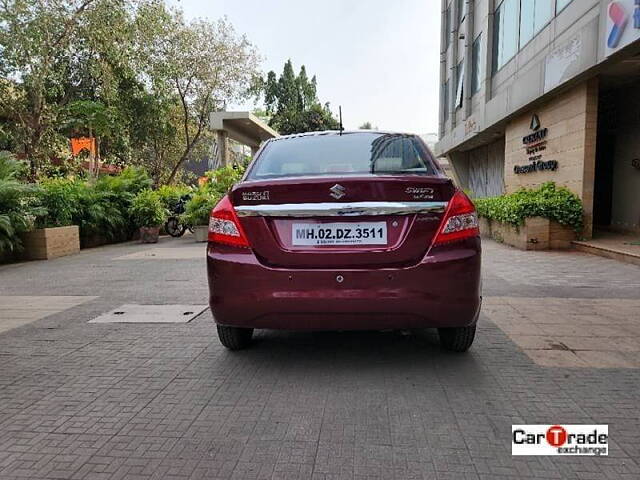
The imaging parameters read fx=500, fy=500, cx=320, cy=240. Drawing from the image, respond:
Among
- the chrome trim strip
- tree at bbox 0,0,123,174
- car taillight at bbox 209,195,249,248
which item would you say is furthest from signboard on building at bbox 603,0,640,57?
tree at bbox 0,0,123,174

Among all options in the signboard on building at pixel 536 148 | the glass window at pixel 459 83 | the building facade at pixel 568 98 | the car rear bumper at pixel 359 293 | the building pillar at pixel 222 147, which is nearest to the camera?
the car rear bumper at pixel 359 293

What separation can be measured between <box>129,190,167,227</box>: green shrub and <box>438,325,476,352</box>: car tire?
444 inches

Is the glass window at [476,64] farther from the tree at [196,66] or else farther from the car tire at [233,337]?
the car tire at [233,337]

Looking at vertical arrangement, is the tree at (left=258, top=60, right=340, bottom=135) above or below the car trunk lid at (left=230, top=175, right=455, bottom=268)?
above

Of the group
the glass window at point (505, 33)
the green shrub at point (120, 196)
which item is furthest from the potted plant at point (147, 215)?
the glass window at point (505, 33)

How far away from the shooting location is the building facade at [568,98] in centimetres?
937

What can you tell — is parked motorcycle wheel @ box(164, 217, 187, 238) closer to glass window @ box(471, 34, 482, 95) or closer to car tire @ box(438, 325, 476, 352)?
car tire @ box(438, 325, 476, 352)

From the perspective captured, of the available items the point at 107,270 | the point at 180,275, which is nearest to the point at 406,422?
the point at 180,275

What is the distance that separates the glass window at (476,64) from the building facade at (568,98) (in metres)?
0.21

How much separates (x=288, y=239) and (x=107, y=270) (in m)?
6.21

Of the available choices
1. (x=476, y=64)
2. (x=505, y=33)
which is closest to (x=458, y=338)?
(x=505, y=33)

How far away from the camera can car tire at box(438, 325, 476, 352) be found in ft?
11.4

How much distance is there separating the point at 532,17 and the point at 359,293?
550 inches

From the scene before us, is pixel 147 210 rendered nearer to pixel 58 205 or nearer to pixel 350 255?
pixel 58 205
